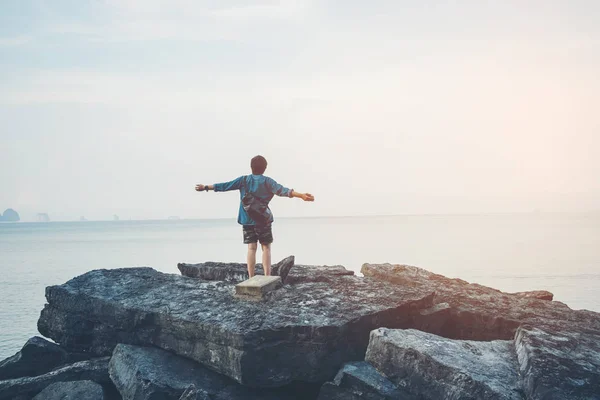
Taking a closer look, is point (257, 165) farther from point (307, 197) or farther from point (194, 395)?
point (194, 395)

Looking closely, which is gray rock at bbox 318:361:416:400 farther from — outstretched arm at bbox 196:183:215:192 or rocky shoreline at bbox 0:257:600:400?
outstretched arm at bbox 196:183:215:192

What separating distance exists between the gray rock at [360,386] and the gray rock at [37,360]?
4.88 m

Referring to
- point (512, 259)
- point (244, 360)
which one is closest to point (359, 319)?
point (244, 360)

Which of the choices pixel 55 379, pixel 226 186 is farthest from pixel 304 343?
pixel 55 379

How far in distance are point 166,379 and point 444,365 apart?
349 cm

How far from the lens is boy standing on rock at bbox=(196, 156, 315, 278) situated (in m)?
8.41

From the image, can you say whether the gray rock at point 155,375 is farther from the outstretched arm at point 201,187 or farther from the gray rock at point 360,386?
the outstretched arm at point 201,187

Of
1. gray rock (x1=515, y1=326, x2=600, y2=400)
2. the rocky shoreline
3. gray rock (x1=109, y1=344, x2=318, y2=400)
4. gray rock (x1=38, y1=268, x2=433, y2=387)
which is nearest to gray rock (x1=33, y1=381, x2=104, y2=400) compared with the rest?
the rocky shoreline

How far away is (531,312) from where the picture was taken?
759 cm

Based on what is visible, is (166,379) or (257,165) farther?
(257,165)

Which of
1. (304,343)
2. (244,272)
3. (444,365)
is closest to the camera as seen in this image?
(444,365)

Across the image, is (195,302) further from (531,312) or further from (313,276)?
(531,312)

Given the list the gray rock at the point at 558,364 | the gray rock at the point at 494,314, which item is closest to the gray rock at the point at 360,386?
the gray rock at the point at 558,364

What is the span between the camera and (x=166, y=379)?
6.45 metres
